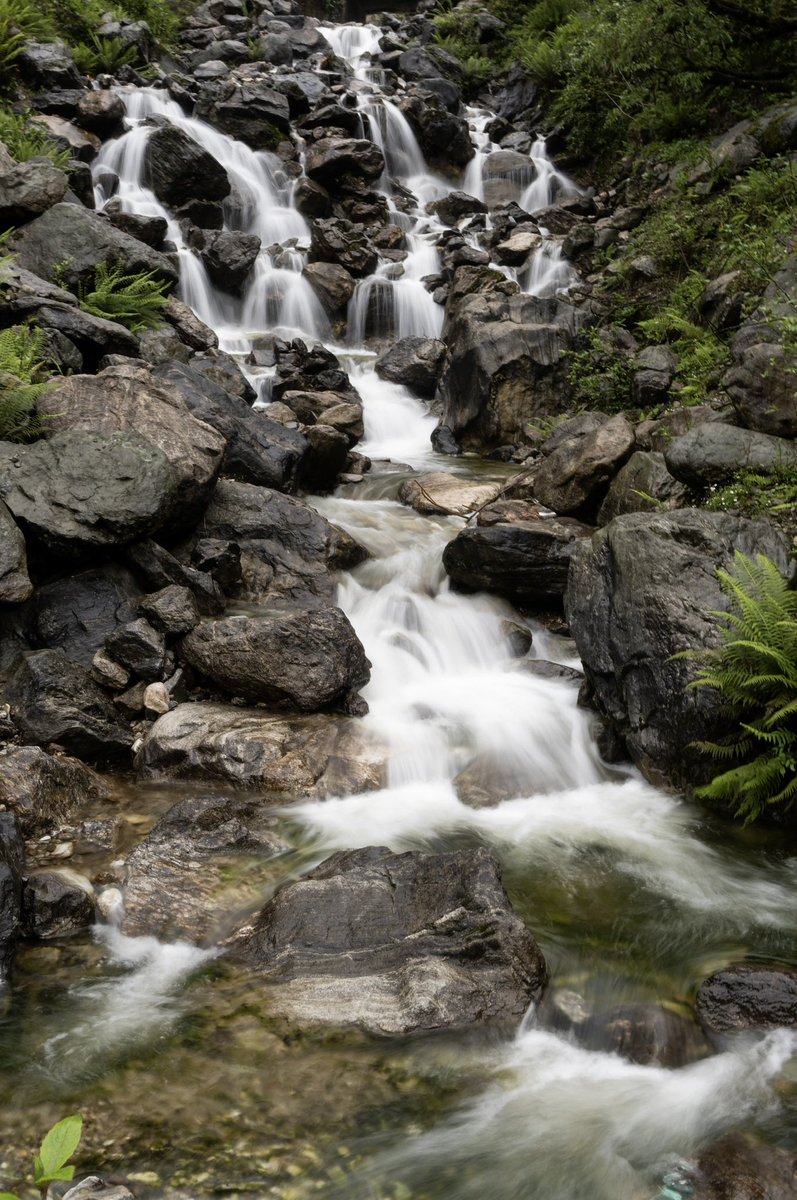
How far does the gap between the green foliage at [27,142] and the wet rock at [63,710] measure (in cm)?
1089

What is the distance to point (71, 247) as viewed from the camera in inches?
428

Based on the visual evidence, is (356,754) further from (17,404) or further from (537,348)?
(537,348)

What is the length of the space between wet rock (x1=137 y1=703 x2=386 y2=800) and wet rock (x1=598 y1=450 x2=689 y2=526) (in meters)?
3.83

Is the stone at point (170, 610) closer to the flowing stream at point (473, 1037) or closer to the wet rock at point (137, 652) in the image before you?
the wet rock at point (137, 652)

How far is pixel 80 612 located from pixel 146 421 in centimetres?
210

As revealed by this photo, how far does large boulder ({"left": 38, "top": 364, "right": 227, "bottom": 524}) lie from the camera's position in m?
7.61

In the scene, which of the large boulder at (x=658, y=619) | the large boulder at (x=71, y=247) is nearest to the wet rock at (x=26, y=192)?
the large boulder at (x=71, y=247)

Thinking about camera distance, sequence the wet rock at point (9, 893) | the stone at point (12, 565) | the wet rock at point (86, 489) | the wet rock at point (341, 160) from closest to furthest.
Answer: the wet rock at point (9, 893), the stone at point (12, 565), the wet rock at point (86, 489), the wet rock at point (341, 160)

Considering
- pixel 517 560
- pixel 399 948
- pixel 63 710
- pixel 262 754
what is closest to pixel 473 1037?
pixel 399 948

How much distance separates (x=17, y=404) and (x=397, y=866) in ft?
17.5

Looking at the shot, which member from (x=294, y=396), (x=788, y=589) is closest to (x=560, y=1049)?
(x=788, y=589)

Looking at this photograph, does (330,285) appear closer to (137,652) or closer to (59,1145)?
(137,652)

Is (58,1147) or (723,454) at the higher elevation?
(723,454)

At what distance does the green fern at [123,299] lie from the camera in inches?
409
